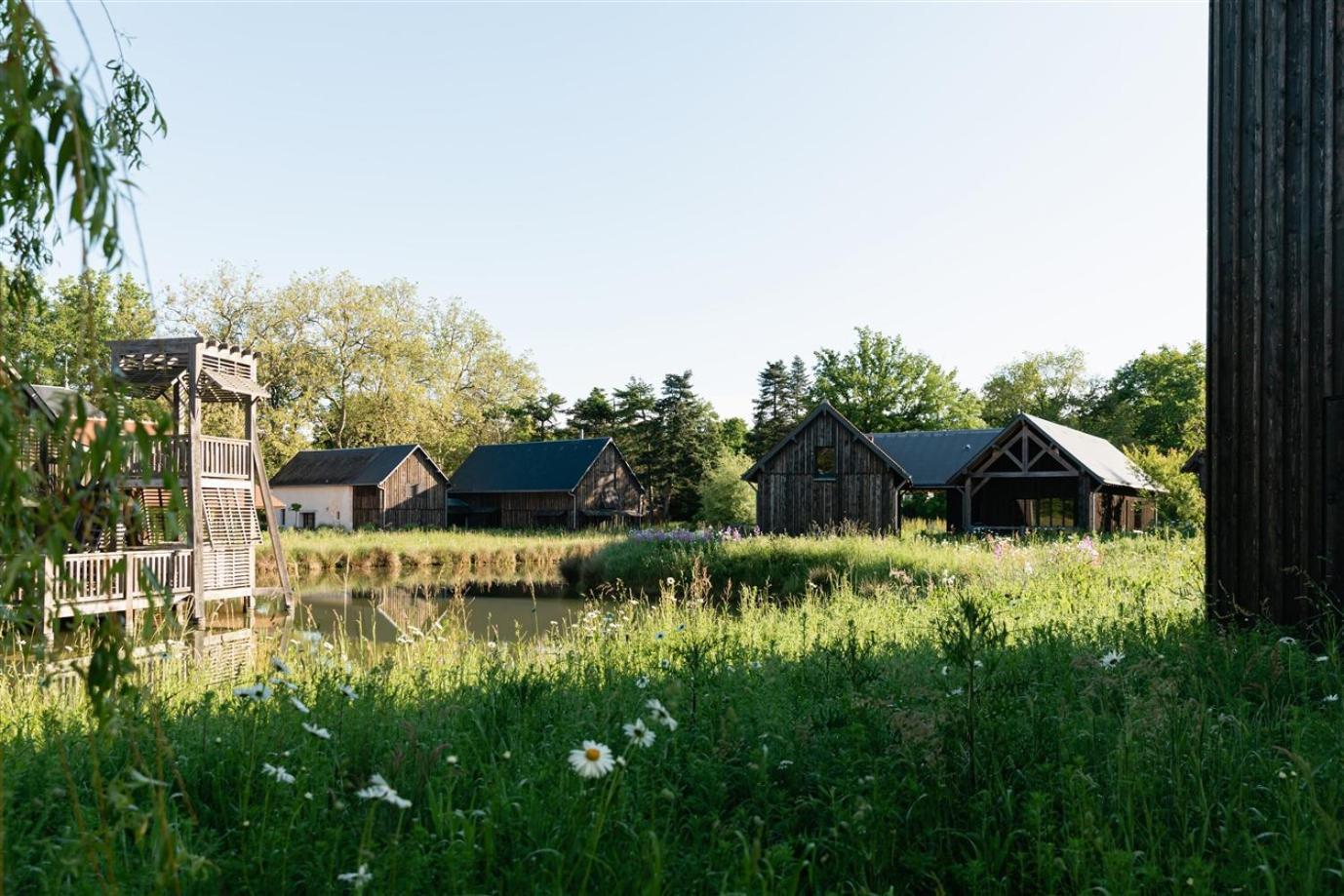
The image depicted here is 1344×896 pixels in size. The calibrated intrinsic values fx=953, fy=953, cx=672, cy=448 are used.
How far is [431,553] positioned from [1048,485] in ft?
79.4

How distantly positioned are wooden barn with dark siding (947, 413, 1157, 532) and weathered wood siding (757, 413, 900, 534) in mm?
3879

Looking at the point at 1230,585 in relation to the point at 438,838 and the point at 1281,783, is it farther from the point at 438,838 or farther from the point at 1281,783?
the point at 438,838

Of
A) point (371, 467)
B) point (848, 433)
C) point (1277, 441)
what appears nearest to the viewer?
point (1277, 441)

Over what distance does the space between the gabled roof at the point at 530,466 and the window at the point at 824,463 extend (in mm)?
18302

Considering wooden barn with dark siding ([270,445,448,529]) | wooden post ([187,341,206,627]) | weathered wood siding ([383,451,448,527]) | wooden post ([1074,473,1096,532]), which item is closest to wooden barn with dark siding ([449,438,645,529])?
weathered wood siding ([383,451,448,527])

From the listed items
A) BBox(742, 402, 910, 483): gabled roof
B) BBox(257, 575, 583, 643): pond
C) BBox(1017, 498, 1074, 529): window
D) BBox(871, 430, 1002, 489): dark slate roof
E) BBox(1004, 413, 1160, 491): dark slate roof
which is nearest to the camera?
BBox(257, 575, 583, 643): pond

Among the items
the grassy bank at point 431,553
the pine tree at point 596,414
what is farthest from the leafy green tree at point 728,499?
the pine tree at point 596,414

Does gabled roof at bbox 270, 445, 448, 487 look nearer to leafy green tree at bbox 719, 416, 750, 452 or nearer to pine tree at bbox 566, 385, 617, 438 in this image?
pine tree at bbox 566, 385, 617, 438

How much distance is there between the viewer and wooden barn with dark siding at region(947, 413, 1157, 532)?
3275 centimetres

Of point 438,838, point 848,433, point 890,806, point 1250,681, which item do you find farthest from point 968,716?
point 848,433

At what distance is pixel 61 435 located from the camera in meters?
1.58

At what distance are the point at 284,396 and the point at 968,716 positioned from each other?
53793 millimetres

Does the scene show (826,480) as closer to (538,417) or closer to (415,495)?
(415,495)

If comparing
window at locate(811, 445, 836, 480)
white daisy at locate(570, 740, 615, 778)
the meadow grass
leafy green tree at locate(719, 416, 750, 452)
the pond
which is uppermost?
leafy green tree at locate(719, 416, 750, 452)
